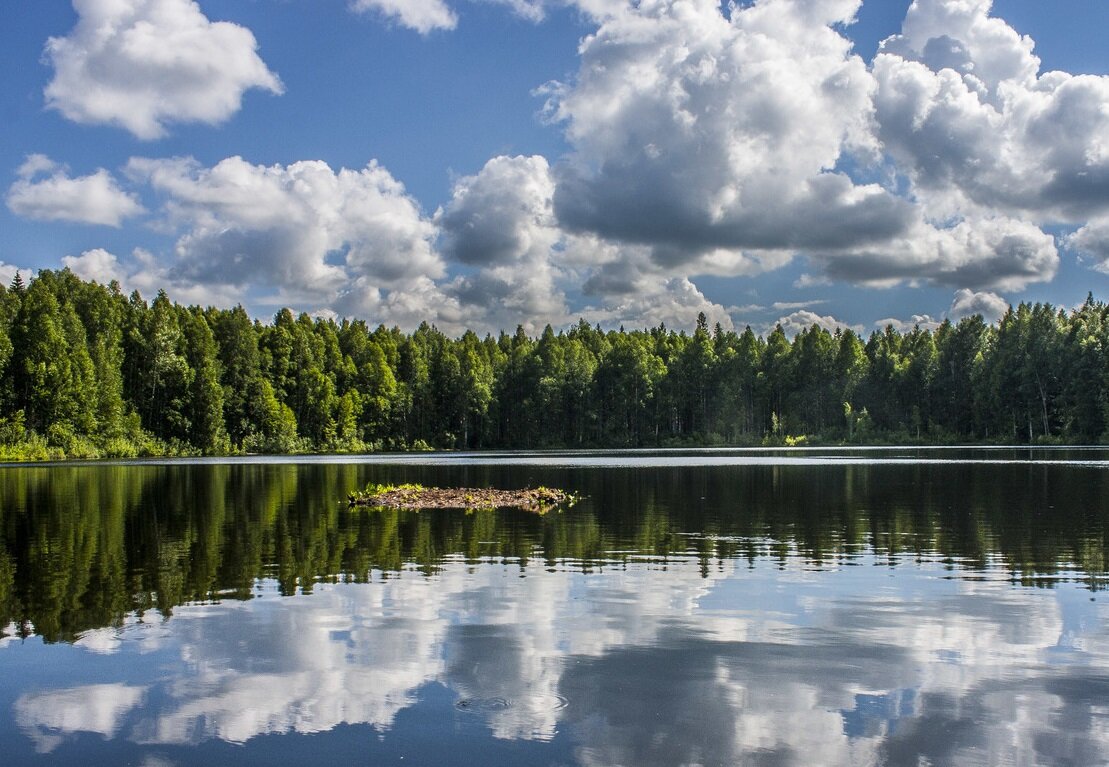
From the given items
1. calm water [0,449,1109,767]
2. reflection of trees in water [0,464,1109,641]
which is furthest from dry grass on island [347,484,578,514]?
calm water [0,449,1109,767]

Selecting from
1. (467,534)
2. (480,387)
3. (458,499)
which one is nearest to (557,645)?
(467,534)

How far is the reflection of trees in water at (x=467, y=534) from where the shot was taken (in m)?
21.5

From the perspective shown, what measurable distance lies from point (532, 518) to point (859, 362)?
513ft

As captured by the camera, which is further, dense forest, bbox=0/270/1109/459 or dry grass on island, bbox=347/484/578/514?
dense forest, bbox=0/270/1109/459

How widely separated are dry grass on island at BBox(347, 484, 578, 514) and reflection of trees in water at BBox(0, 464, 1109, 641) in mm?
1662

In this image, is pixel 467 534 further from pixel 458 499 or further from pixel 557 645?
pixel 557 645

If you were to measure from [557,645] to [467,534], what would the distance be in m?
16.7

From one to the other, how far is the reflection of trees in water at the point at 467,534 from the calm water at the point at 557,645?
209mm

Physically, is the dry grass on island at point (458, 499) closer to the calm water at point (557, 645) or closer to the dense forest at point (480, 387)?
the calm water at point (557, 645)

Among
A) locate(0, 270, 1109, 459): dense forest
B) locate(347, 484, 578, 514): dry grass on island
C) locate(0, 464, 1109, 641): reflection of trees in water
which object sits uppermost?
locate(0, 270, 1109, 459): dense forest

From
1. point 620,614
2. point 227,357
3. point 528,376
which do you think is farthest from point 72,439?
point 620,614

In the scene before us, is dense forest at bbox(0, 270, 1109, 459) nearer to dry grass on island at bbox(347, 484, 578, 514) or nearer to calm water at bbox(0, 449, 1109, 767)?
dry grass on island at bbox(347, 484, 578, 514)

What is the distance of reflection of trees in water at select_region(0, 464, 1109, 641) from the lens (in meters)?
21.5

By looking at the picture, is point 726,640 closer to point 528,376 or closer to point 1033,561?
point 1033,561
